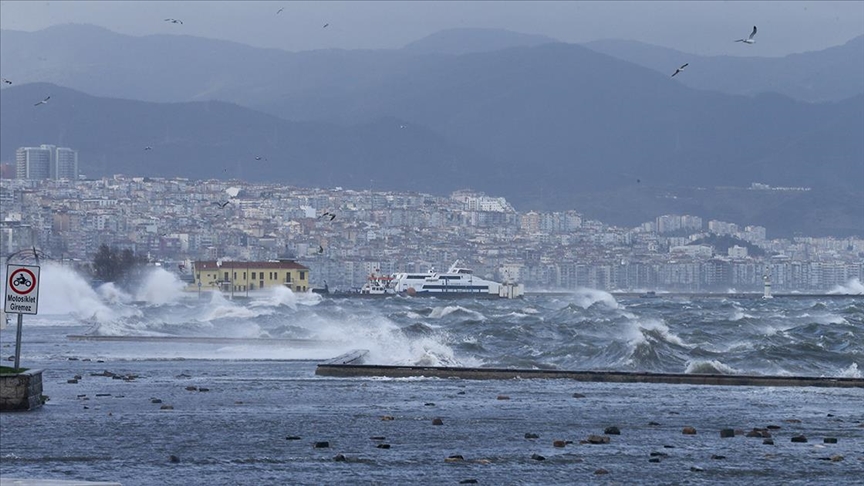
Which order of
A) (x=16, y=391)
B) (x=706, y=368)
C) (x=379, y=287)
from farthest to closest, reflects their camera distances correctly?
(x=379, y=287) < (x=706, y=368) < (x=16, y=391)

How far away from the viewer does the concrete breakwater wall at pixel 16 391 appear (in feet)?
→ 80.6

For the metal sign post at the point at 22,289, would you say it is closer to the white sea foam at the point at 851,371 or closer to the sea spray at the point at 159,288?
the white sea foam at the point at 851,371

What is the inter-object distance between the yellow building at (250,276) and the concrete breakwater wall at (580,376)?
146m

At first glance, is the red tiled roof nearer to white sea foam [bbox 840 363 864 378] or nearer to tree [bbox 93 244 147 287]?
tree [bbox 93 244 147 287]

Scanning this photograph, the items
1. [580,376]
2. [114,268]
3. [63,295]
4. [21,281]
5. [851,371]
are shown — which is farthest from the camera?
[114,268]

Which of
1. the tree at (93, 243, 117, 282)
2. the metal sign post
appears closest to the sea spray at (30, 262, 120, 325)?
the tree at (93, 243, 117, 282)

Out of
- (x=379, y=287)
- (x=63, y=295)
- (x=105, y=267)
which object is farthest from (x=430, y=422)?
(x=379, y=287)

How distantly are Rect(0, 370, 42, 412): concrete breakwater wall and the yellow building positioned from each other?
509ft

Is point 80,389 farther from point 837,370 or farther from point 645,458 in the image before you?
point 837,370

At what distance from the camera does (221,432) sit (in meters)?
22.4

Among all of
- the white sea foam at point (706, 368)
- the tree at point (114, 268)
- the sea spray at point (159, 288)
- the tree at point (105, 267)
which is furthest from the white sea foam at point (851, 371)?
the tree at point (105, 267)

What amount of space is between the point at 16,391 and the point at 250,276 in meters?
160

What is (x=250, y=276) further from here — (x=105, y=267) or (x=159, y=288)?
(x=159, y=288)

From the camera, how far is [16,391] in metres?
24.7
